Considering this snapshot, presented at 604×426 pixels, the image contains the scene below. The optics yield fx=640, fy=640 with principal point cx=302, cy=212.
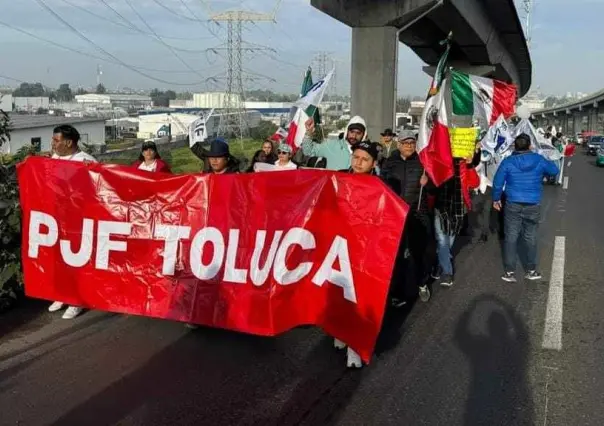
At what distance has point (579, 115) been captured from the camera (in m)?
110

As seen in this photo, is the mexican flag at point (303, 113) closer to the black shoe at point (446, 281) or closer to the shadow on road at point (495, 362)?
the black shoe at point (446, 281)

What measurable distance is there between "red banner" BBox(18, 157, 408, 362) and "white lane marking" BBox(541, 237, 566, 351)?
Result: 6.39ft

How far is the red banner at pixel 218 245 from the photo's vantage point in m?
4.79

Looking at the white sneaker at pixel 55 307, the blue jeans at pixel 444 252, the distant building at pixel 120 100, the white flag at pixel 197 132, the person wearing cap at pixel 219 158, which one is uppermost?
the distant building at pixel 120 100

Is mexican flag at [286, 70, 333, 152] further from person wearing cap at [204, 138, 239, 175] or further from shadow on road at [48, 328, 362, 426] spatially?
shadow on road at [48, 328, 362, 426]

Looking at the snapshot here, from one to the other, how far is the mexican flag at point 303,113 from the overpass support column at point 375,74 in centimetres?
823

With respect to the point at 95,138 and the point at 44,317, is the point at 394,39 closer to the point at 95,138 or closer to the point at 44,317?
the point at 44,317

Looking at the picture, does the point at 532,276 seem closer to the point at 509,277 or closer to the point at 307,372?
the point at 509,277

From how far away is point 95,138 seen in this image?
63.6 m

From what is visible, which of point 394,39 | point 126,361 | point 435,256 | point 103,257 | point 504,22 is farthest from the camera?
point 504,22

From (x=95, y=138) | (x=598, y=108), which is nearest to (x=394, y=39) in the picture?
(x=95, y=138)

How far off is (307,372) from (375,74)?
14812 mm

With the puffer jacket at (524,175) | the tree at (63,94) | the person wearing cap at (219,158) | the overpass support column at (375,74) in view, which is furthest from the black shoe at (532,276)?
the tree at (63,94)

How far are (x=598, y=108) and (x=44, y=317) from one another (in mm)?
100014
